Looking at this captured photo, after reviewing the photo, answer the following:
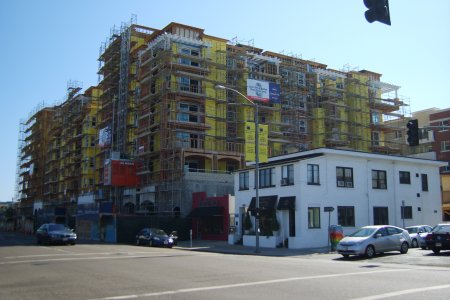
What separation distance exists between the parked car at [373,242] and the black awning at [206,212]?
19.9m

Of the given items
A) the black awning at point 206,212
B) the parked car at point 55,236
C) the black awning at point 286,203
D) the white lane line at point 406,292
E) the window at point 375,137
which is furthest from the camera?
the window at point 375,137

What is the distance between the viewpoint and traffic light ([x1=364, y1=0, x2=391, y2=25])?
8977 mm

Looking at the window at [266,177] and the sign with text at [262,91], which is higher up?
the sign with text at [262,91]

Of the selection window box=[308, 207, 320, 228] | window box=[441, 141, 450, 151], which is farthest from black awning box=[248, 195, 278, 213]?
window box=[441, 141, 450, 151]

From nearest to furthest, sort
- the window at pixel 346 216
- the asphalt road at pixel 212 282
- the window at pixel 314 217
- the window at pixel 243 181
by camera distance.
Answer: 1. the asphalt road at pixel 212 282
2. the window at pixel 314 217
3. the window at pixel 346 216
4. the window at pixel 243 181

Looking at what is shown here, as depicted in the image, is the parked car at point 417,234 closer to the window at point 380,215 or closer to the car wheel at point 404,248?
the car wheel at point 404,248

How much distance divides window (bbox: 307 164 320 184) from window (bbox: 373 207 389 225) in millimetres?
6151

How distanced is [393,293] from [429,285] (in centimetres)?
192

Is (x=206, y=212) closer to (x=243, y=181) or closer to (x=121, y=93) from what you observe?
(x=243, y=181)

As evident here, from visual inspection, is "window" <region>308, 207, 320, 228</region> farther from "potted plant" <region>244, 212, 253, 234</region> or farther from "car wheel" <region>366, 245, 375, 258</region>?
"car wheel" <region>366, 245, 375, 258</region>

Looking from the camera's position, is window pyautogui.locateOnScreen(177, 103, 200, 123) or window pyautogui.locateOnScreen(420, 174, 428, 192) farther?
window pyautogui.locateOnScreen(177, 103, 200, 123)

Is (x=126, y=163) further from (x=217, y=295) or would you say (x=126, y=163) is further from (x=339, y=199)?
(x=217, y=295)

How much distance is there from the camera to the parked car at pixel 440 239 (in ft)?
74.1

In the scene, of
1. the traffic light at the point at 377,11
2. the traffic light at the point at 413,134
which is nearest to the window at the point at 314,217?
the traffic light at the point at 413,134
